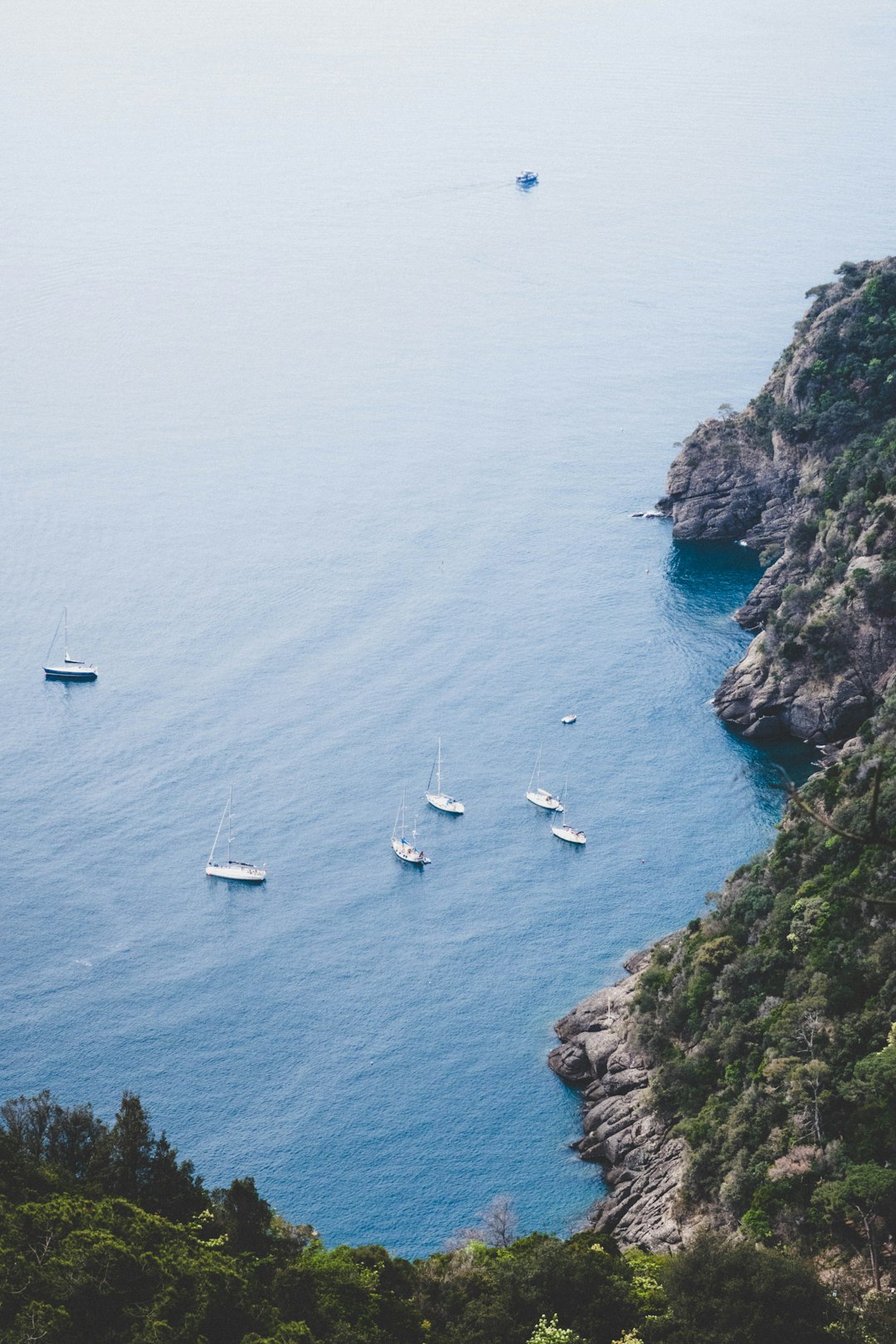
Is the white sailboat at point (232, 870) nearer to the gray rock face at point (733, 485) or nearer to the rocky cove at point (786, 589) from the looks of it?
the rocky cove at point (786, 589)

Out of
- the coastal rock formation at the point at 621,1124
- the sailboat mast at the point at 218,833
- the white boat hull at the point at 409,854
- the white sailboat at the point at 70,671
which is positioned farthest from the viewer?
the white sailboat at the point at 70,671

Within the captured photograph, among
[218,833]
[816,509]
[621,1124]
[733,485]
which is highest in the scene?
[816,509]

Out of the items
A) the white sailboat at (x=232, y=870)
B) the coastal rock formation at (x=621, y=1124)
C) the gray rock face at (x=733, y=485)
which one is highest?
the gray rock face at (x=733, y=485)

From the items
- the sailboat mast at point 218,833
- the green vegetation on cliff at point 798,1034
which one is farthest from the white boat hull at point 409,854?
the green vegetation on cliff at point 798,1034

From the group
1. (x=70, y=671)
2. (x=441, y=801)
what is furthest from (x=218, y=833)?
(x=70, y=671)

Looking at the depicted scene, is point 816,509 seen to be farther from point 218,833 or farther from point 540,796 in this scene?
point 218,833

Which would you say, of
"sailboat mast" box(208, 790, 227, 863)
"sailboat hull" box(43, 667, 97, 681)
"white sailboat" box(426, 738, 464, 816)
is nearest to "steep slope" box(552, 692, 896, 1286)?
"white sailboat" box(426, 738, 464, 816)

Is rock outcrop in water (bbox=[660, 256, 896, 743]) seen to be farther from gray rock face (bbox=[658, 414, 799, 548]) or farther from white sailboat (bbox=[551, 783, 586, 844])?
white sailboat (bbox=[551, 783, 586, 844])
